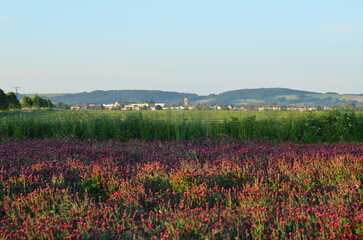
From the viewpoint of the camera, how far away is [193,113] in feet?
47.3

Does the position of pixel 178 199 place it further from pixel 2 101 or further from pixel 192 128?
pixel 2 101

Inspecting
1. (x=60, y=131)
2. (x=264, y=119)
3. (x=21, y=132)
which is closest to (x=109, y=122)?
(x=60, y=131)

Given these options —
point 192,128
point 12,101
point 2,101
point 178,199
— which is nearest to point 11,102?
point 12,101

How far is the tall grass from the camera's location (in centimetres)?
1252

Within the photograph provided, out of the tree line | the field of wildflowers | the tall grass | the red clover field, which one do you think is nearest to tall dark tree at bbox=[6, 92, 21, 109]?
the tree line

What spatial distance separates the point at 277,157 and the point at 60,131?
8.08 metres

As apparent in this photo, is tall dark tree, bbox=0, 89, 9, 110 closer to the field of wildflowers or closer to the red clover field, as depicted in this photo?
the red clover field

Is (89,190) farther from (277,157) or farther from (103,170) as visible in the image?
(277,157)

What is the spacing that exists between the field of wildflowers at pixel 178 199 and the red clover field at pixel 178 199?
0.04 ft

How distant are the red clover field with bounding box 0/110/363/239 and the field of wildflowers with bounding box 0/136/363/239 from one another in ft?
0.04

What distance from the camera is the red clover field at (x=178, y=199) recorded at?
3809mm

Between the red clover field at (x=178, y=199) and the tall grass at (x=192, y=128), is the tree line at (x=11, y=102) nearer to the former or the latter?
the tall grass at (x=192, y=128)

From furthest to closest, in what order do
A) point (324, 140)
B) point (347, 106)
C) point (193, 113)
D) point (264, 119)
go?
point (347, 106)
point (193, 113)
point (264, 119)
point (324, 140)

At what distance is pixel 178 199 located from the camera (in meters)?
5.07
